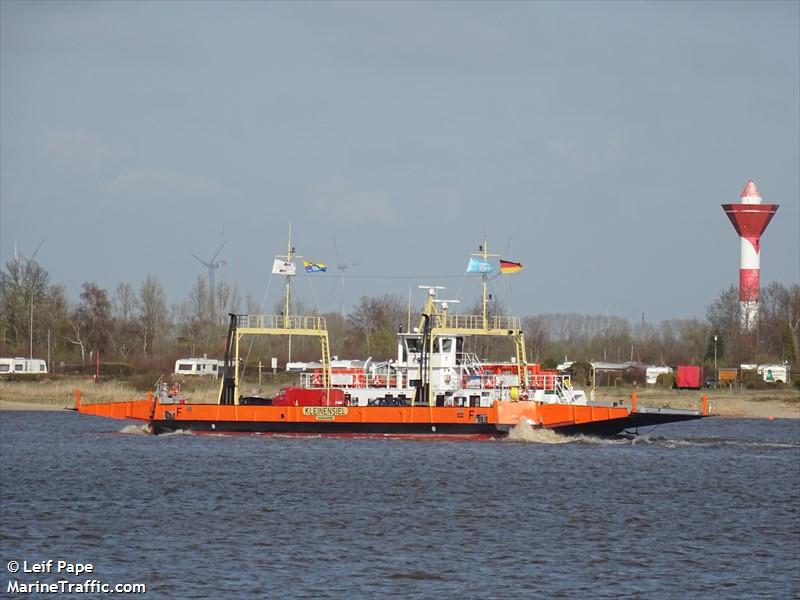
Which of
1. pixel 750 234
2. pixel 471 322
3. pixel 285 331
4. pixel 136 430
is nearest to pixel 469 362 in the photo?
pixel 471 322

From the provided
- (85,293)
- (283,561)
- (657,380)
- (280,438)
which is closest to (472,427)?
(280,438)

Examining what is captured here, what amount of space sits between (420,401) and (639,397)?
122ft

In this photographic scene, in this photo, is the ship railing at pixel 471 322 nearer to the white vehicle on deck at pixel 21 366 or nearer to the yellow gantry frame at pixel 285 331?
the yellow gantry frame at pixel 285 331

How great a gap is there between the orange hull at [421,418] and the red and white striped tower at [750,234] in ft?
249

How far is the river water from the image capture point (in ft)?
95.8

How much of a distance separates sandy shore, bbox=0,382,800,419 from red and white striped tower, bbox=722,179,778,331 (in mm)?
32555

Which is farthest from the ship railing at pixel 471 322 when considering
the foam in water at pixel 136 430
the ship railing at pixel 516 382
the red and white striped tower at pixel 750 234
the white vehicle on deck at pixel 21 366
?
the red and white striped tower at pixel 750 234

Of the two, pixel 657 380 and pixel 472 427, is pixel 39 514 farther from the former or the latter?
pixel 657 380

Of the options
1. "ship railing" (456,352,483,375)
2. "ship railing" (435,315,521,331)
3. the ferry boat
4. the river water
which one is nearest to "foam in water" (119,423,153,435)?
the ferry boat

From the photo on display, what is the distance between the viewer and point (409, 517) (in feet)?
126

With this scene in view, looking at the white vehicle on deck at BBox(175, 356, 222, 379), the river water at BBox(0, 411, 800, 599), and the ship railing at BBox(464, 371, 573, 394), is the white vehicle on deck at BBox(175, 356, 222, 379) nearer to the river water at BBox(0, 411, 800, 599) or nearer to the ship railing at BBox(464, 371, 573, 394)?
the river water at BBox(0, 411, 800, 599)

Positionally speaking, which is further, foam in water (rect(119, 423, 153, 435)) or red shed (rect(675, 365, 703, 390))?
red shed (rect(675, 365, 703, 390))

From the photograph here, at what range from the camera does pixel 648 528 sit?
37000 millimetres

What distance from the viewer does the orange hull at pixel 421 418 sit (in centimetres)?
5944
